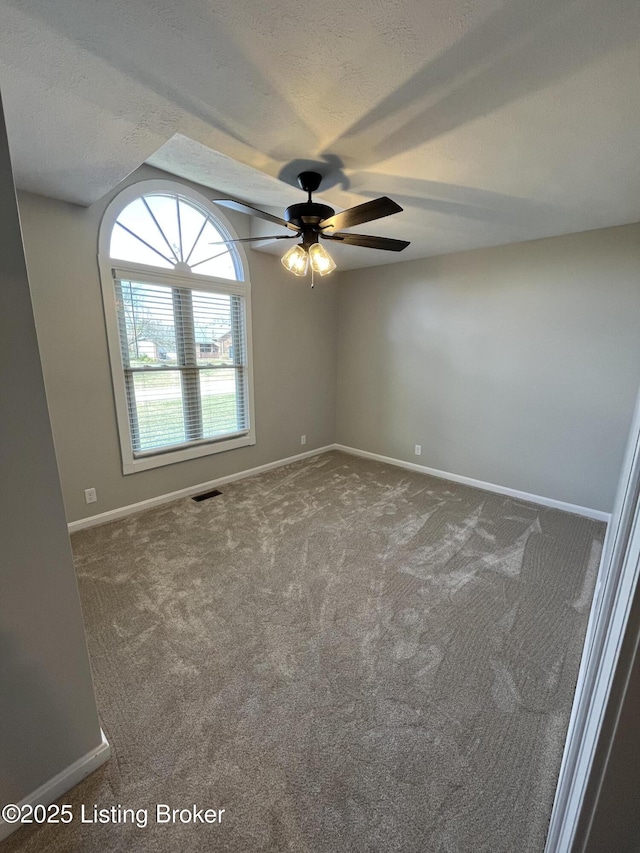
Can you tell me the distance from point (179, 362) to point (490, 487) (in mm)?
3464

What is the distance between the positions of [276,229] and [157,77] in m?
2.03

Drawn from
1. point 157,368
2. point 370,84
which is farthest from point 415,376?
point 370,84

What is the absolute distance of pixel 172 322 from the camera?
3.22 meters

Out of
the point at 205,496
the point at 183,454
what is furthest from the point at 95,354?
the point at 205,496

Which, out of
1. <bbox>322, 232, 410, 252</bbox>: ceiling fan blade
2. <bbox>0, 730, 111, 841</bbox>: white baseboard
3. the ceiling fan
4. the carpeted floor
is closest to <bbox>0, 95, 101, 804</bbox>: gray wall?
<bbox>0, 730, 111, 841</bbox>: white baseboard

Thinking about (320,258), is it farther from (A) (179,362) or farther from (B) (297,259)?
(A) (179,362)

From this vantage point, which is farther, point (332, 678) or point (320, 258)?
point (320, 258)

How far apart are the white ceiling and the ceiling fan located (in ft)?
0.71

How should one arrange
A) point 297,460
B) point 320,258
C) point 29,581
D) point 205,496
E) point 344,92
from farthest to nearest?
A: point 297,460
point 205,496
point 320,258
point 344,92
point 29,581

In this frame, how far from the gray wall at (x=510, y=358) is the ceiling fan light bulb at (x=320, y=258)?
2099mm

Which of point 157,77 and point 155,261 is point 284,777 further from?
point 155,261

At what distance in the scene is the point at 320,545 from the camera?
2.74 metres

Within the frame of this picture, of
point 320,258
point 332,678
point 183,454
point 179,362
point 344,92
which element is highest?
point 344,92

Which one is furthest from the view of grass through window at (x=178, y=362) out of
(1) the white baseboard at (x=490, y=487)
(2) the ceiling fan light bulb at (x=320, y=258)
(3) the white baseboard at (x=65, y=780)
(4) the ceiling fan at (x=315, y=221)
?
(3) the white baseboard at (x=65, y=780)
